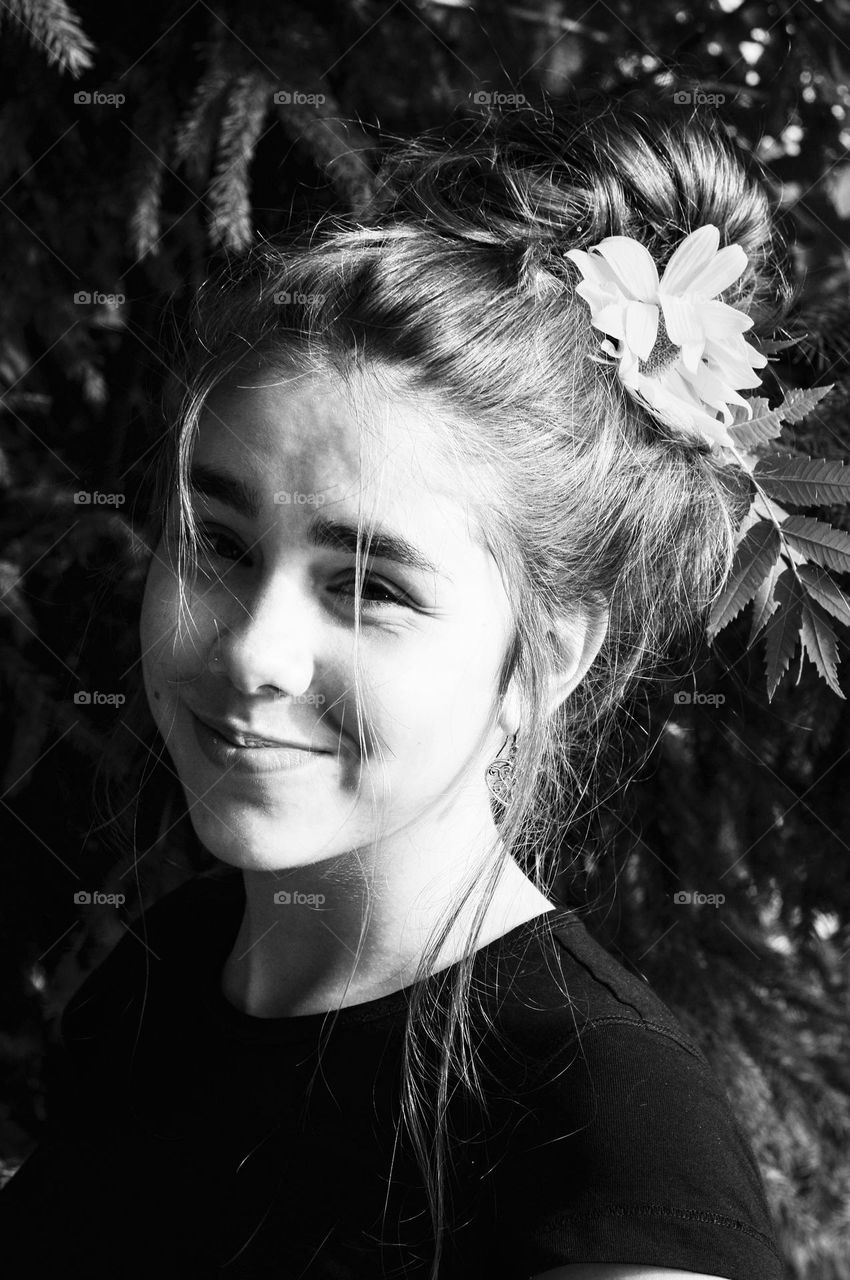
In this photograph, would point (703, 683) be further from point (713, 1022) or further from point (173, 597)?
point (173, 597)

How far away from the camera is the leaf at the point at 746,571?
41.4 inches

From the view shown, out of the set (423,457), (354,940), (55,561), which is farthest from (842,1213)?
(55,561)

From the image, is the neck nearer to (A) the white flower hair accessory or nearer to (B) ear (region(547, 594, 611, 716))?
(B) ear (region(547, 594, 611, 716))

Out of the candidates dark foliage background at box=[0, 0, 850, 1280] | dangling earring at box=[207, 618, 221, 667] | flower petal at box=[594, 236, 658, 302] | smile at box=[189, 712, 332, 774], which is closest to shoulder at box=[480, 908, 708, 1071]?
smile at box=[189, 712, 332, 774]

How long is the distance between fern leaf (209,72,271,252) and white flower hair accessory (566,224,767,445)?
540 millimetres

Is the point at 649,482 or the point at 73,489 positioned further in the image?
the point at 73,489

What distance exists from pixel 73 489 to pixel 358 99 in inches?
23.4

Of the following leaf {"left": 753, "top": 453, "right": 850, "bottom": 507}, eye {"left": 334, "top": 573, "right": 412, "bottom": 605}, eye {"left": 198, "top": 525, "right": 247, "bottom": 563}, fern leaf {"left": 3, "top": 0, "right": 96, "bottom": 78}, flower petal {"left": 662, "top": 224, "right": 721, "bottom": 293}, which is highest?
fern leaf {"left": 3, "top": 0, "right": 96, "bottom": 78}

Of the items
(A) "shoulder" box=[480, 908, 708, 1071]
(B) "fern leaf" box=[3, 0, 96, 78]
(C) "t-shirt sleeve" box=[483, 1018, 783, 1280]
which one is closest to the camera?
(C) "t-shirt sleeve" box=[483, 1018, 783, 1280]

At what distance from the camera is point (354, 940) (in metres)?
0.98

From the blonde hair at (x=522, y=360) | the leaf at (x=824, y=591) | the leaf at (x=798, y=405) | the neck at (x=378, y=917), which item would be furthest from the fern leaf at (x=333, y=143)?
the neck at (x=378, y=917)

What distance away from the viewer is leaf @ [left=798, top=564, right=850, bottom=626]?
1.02 metres

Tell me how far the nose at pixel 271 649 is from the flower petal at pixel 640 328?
35cm

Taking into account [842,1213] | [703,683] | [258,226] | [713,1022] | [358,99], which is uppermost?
[358,99]
